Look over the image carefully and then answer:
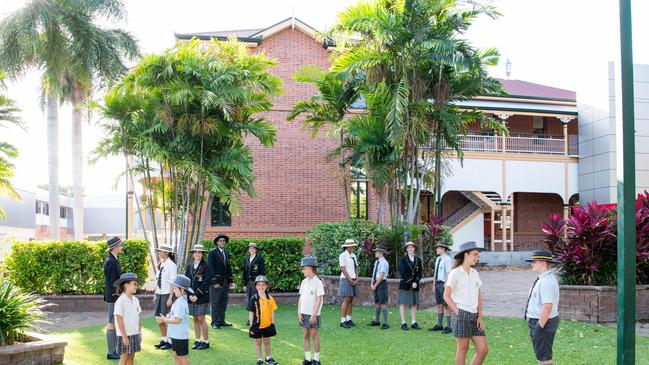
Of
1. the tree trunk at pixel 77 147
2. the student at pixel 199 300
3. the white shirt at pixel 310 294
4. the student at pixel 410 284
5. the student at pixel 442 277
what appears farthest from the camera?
the tree trunk at pixel 77 147

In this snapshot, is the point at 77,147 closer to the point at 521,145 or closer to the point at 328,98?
the point at 328,98

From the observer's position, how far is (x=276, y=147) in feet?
73.4

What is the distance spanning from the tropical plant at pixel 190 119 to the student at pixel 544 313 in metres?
9.48

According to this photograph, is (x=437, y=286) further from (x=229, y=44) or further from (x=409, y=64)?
(x=229, y=44)

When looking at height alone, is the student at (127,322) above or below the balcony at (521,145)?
below

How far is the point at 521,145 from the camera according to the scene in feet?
98.7

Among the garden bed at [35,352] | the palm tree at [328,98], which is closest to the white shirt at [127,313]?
the garden bed at [35,352]

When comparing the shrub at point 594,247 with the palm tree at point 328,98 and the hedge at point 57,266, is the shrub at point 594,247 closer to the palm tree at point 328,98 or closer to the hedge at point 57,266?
the palm tree at point 328,98

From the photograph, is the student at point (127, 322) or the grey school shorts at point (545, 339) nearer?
the grey school shorts at point (545, 339)

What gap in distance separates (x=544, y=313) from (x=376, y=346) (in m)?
3.90

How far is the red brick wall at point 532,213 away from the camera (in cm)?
3194

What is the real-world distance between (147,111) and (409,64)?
7048 millimetres

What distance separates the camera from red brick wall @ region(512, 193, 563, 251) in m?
31.9

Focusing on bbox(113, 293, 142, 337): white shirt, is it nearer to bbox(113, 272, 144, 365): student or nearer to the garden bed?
bbox(113, 272, 144, 365): student
